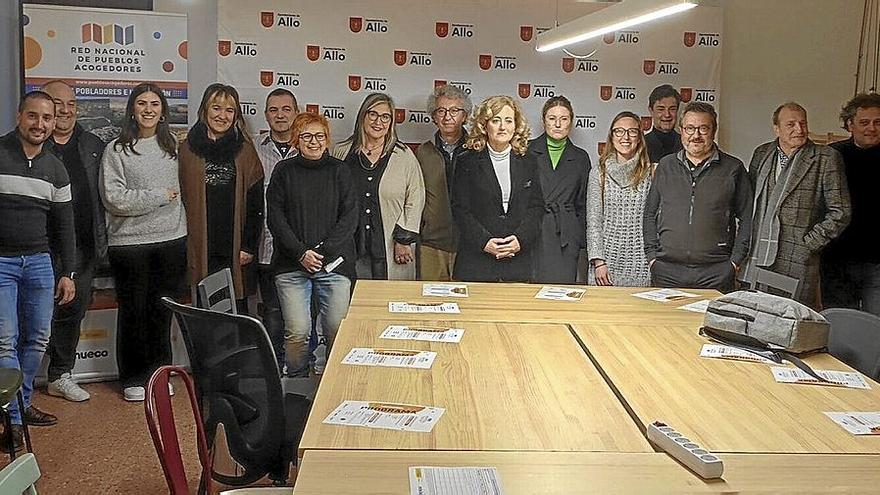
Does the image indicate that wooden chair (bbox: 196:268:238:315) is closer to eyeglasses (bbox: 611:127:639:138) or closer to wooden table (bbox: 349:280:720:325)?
wooden table (bbox: 349:280:720:325)

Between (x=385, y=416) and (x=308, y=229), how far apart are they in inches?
116

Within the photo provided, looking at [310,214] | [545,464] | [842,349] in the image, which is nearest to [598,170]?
[310,214]

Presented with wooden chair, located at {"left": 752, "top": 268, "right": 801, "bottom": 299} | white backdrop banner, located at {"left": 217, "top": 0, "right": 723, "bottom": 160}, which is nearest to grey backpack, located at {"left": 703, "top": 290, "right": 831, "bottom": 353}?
wooden chair, located at {"left": 752, "top": 268, "right": 801, "bottom": 299}

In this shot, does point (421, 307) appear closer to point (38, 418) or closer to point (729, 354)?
point (729, 354)

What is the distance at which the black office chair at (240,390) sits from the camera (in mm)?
2672

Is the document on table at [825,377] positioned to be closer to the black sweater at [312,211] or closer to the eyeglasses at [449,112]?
the black sweater at [312,211]

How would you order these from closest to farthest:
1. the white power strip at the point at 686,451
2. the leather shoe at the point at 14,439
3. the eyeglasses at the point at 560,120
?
1. the white power strip at the point at 686,451
2. the leather shoe at the point at 14,439
3. the eyeglasses at the point at 560,120

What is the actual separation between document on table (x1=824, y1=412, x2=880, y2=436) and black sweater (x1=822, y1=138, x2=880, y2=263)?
9.82ft

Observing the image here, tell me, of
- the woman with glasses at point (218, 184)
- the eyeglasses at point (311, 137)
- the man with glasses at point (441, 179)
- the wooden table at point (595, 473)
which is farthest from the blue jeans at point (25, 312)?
the wooden table at point (595, 473)

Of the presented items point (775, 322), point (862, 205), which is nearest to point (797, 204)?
point (862, 205)

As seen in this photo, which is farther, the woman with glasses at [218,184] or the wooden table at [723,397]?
the woman with glasses at [218,184]

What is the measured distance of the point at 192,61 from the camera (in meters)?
5.64

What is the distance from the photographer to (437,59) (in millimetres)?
5707

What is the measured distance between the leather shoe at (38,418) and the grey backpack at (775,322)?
3379 mm
